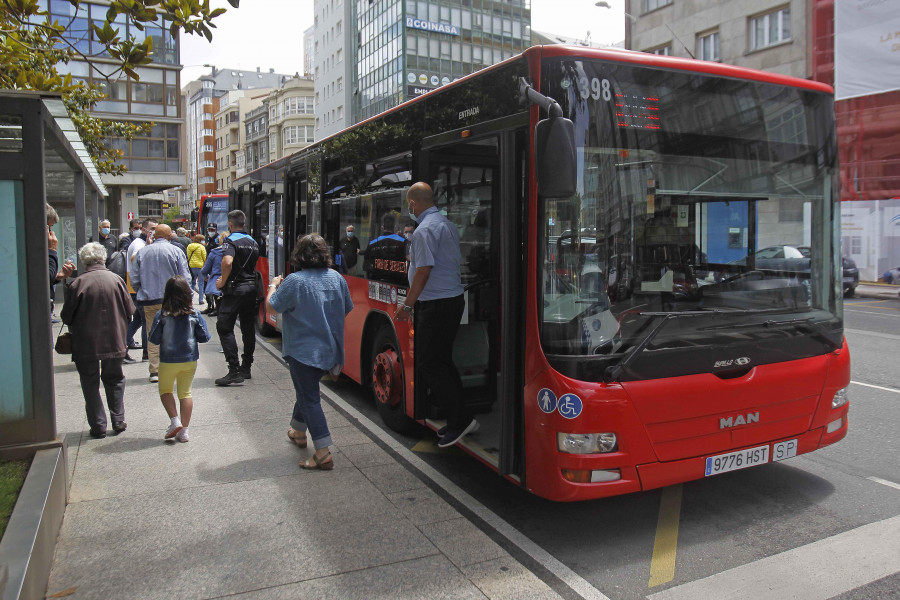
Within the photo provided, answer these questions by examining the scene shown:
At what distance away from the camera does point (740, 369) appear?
4207mm

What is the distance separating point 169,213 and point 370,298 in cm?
9863

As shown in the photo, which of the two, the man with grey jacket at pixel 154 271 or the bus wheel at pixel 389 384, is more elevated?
the man with grey jacket at pixel 154 271

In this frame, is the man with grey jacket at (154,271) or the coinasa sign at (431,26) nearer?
the man with grey jacket at (154,271)

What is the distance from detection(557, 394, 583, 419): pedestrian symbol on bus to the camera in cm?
386

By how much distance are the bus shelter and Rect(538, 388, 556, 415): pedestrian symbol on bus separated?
320cm

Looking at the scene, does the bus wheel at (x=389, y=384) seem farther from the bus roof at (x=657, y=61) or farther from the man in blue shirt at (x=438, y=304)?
the bus roof at (x=657, y=61)

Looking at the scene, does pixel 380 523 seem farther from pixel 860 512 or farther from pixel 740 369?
pixel 860 512

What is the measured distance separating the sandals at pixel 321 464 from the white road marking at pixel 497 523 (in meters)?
0.63

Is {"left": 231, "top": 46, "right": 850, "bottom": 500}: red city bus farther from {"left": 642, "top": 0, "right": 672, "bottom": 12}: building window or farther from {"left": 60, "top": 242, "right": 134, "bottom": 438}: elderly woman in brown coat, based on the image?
{"left": 642, "top": 0, "right": 672, "bottom": 12}: building window

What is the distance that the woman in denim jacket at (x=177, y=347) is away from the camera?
5957 millimetres

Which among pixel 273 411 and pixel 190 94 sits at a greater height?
pixel 190 94

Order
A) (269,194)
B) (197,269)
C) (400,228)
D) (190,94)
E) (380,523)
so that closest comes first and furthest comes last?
(380,523) < (400,228) < (269,194) < (197,269) < (190,94)

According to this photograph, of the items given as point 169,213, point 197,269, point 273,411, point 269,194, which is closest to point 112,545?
point 273,411

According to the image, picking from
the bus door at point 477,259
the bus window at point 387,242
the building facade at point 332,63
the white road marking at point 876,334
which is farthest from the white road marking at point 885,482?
the building facade at point 332,63
